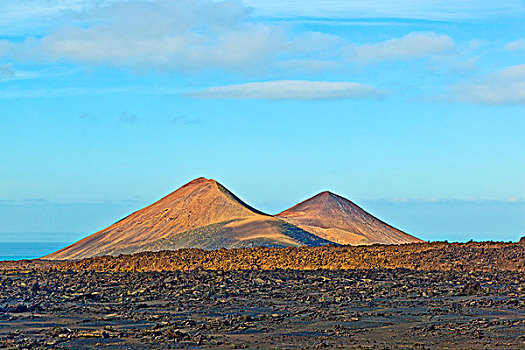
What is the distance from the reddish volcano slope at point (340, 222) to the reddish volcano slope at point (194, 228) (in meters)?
3.31

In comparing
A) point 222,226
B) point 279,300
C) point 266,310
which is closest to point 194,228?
point 222,226

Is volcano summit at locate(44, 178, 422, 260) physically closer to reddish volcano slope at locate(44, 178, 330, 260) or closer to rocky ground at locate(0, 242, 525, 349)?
reddish volcano slope at locate(44, 178, 330, 260)

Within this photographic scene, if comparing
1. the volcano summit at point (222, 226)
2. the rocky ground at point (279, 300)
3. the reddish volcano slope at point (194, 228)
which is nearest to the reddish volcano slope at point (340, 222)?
the volcano summit at point (222, 226)

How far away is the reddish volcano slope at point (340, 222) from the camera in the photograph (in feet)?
168

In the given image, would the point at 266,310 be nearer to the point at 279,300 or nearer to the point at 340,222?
the point at 279,300

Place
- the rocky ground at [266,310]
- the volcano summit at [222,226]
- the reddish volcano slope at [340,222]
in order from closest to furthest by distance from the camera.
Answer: the rocky ground at [266,310], the volcano summit at [222,226], the reddish volcano slope at [340,222]

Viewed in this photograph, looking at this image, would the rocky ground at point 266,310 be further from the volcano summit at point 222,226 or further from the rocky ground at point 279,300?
the volcano summit at point 222,226

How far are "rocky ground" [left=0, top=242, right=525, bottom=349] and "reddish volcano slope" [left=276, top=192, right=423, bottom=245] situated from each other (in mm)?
16879

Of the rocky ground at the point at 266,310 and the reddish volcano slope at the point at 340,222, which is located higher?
the reddish volcano slope at the point at 340,222

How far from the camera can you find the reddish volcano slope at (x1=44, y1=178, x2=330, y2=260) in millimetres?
46094

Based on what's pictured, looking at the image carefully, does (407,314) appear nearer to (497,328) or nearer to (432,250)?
(497,328)

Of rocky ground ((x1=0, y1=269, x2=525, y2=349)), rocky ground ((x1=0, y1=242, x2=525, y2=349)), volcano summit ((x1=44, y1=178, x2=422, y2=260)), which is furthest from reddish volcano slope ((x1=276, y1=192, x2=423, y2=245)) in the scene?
rocky ground ((x1=0, y1=269, x2=525, y2=349))

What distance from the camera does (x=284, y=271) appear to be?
93.8 feet

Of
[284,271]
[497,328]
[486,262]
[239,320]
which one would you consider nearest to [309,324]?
[239,320]
